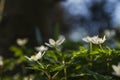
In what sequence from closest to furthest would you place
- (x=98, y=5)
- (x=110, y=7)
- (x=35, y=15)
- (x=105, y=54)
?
(x=105, y=54)
(x=35, y=15)
(x=110, y=7)
(x=98, y=5)

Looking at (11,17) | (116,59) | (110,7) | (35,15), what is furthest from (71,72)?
(110,7)

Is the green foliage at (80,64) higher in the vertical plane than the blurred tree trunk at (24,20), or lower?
lower

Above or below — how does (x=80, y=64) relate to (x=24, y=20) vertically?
below

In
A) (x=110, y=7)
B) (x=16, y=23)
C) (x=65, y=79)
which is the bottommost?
(x=65, y=79)

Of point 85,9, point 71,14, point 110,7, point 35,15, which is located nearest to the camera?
point 35,15

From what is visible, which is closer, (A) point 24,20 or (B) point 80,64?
(B) point 80,64

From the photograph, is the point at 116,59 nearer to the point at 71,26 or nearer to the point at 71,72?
the point at 71,72

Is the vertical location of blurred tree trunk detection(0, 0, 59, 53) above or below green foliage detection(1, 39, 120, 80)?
above

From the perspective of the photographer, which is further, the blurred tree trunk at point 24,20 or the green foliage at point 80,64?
the blurred tree trunk at point 24,20

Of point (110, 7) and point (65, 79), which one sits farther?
point (110, 7)

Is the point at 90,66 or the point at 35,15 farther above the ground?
the point at 35,15

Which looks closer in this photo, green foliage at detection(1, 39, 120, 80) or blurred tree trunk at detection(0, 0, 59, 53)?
green foliage at detection(1, 39, 120, 80)
